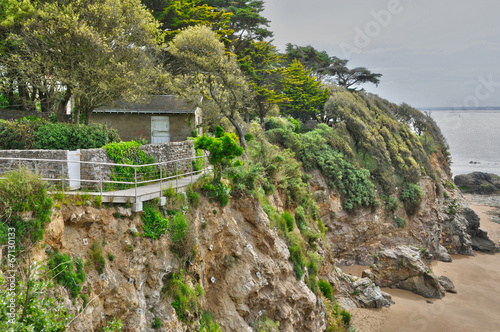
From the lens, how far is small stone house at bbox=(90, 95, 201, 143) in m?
22.0

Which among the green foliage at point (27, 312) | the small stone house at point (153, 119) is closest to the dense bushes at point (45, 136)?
the small stone house at point (153, 119)

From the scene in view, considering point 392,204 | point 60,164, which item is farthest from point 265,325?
point 392,204

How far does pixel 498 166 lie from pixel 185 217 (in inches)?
3505

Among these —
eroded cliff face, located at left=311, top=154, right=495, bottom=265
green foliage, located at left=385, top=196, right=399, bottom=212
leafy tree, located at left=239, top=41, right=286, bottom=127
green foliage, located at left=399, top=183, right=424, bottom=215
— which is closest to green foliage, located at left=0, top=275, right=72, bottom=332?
eroded cliff face, located at left=311, top=154, right=495, bottom=265

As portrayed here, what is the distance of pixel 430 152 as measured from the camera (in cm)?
4512

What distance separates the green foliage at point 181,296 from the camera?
11.0 meters

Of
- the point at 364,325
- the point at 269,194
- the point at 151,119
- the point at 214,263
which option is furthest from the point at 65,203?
the point at 364,325

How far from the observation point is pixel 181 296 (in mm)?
11172

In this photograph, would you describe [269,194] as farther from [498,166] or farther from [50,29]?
[498,166]

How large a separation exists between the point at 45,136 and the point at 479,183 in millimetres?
68069

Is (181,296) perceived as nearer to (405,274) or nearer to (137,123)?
(137,123)

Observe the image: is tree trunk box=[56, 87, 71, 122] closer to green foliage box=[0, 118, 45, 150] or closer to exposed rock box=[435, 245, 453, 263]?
green foliage box=[0, 118, 45, 150]

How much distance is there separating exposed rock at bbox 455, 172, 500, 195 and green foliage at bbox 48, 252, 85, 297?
6768 cm

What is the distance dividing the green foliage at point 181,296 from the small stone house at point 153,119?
12.5 metres
